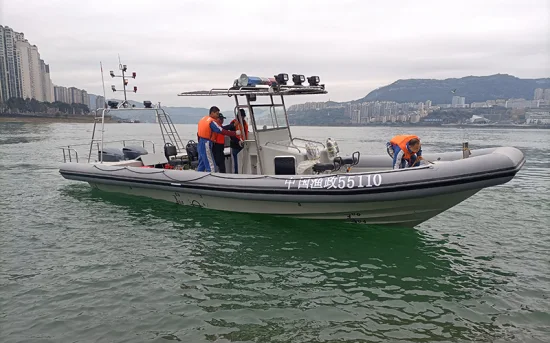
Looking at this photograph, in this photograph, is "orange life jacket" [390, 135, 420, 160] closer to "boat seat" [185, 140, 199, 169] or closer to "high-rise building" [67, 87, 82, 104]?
"boat seat" [185, 140, 199, 169]

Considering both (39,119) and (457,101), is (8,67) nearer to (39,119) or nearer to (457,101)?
(39,119)

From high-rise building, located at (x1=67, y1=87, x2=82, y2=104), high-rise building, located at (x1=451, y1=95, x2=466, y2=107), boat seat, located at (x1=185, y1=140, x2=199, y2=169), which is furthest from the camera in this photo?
high-rise building, located at (x1=67, y1=87, x2=82, y2=104)

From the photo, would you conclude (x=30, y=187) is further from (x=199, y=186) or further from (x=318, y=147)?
(x=318, y=147)

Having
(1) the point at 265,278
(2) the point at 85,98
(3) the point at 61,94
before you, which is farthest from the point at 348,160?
(3) the point at 61,94

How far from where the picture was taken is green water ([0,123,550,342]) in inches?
151

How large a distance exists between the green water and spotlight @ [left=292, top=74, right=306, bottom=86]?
2617 mm

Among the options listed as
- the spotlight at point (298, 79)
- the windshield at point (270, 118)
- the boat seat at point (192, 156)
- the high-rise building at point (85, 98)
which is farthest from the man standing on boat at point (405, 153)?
the high-rise building at point (85, 98)

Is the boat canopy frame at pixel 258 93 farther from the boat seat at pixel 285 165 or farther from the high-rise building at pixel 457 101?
the high-rise building at pixel 457 101

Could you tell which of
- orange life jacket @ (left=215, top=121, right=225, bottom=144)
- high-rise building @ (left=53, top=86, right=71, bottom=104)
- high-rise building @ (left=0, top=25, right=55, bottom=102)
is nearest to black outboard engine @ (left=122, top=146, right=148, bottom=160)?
orange life jacket @ (left=215, top=121, right=225, bottom=144)

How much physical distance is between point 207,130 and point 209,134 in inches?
3.4

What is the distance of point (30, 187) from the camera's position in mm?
10805

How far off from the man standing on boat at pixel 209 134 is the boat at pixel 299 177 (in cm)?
Answer: 32

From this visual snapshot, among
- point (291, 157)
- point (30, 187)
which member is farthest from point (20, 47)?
point (291, 157)

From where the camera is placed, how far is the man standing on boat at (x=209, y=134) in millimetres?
7348
